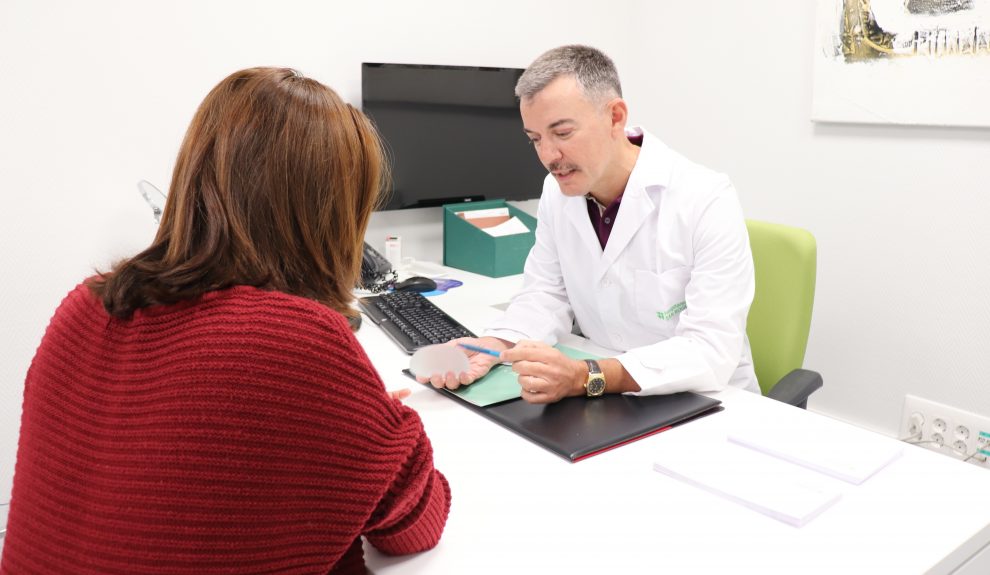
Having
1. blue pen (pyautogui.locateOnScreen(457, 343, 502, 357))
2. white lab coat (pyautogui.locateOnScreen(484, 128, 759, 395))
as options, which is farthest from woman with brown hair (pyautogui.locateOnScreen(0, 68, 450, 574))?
white lab coat (pyautogui.locateOnScreen(484, 128, 759, 395))

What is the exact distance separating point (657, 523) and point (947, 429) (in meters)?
1.87

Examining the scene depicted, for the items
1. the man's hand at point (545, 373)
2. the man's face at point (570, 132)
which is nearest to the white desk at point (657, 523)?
the man's hand at point (545, 373)

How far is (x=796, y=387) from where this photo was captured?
1569mm

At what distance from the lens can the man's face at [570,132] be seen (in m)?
1.63

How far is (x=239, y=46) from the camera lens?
2168 millimetres

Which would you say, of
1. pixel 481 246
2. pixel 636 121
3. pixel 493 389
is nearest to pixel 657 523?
pixel 493 389

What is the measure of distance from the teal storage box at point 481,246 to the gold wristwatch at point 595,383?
1094mm

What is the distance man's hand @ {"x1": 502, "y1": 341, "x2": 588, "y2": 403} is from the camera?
1.30 meters

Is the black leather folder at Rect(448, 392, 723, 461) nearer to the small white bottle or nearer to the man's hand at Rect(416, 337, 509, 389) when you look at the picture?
the man's hand at Rect(416, 337, 509, 389)

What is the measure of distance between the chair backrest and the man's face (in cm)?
45

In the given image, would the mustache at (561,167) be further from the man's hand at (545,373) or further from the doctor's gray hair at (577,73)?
the man's hand at (545,373)

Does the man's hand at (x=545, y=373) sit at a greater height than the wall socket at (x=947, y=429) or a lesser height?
greater

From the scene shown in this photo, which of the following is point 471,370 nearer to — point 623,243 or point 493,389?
point 493,389

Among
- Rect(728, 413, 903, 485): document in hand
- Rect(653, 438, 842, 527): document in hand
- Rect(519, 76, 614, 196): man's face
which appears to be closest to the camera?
Rect(653, 438, 842, 527): document in hand
